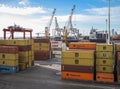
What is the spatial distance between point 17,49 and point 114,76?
1058 centimetres

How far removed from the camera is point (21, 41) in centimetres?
2642

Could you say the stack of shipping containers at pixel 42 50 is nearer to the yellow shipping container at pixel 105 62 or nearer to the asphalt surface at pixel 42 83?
the asphalt surface at pixel 42 83

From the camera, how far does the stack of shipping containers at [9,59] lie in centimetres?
2448

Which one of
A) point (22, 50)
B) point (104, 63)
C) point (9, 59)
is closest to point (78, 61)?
point (104, 63)

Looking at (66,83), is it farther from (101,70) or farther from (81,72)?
(101,70)

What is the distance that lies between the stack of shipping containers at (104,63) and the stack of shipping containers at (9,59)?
29.2ft

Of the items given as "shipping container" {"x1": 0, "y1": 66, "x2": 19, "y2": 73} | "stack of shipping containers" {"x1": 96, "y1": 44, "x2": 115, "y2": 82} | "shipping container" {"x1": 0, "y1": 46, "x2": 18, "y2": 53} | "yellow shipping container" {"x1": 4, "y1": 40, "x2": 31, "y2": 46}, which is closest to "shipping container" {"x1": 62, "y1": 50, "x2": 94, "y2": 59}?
"stack of shipping containers" {"x1": 96, "y1": 44, "x2": 115, "y2": 82}

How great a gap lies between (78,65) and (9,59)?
798cm

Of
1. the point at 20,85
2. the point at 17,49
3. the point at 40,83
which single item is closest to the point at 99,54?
the point at 40,83

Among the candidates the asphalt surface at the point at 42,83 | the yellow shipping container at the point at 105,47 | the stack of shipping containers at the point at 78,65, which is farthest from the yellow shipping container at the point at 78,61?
the asphalt surface at the point at 42,83

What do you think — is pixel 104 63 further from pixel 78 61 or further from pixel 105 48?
pixel 78 61

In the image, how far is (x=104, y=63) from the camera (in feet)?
68.2

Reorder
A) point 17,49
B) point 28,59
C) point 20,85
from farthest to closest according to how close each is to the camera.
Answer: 1. point 28,59
2. point 17,49
3. point 20,85

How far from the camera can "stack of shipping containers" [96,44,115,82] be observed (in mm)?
20344
